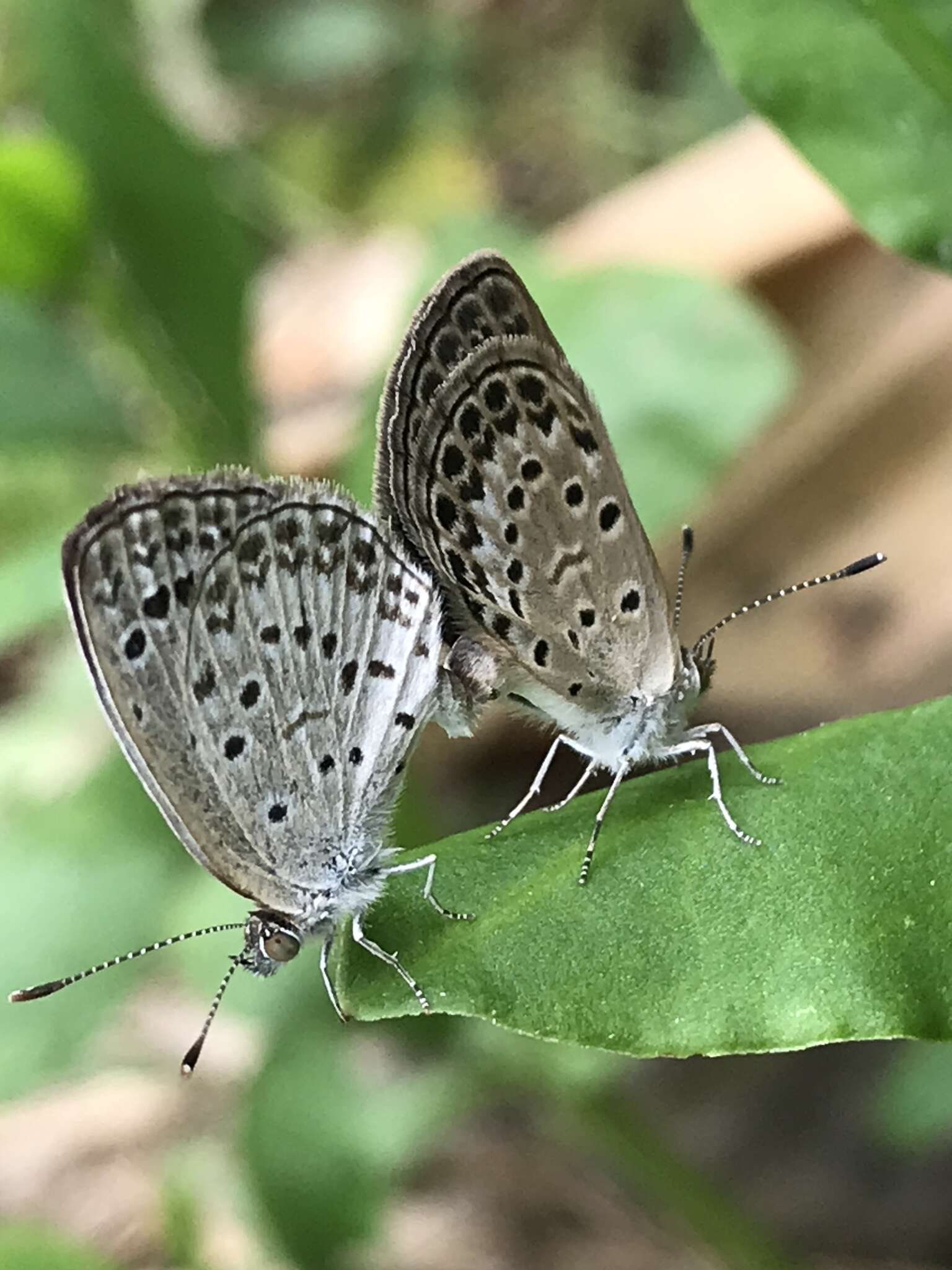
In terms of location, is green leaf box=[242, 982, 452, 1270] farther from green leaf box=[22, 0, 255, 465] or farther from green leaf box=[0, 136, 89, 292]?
green leaf box=[0, 136, 89, 292]

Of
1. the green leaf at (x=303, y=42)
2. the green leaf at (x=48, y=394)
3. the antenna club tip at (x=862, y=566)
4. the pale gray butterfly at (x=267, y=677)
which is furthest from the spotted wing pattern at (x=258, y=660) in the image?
the green leaf at (x=303, y=42)

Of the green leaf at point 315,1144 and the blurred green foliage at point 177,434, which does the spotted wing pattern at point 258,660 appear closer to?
the blurred green foliage at point 177,434

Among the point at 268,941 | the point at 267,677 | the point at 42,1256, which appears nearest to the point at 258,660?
the point at 267,677

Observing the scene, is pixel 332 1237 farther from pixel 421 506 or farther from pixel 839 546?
pixel 839 546

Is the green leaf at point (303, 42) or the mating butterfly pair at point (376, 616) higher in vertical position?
the mating butterfly pair at point (376, 616)

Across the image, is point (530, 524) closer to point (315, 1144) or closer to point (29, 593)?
point (29, 593)

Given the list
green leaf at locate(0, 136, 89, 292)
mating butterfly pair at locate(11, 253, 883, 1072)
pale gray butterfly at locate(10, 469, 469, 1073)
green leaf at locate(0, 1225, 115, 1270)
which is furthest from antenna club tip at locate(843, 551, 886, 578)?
green leaf at locate(0, 1225, 115, 1270)

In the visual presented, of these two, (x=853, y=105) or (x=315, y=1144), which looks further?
(x=315, y=1144)
